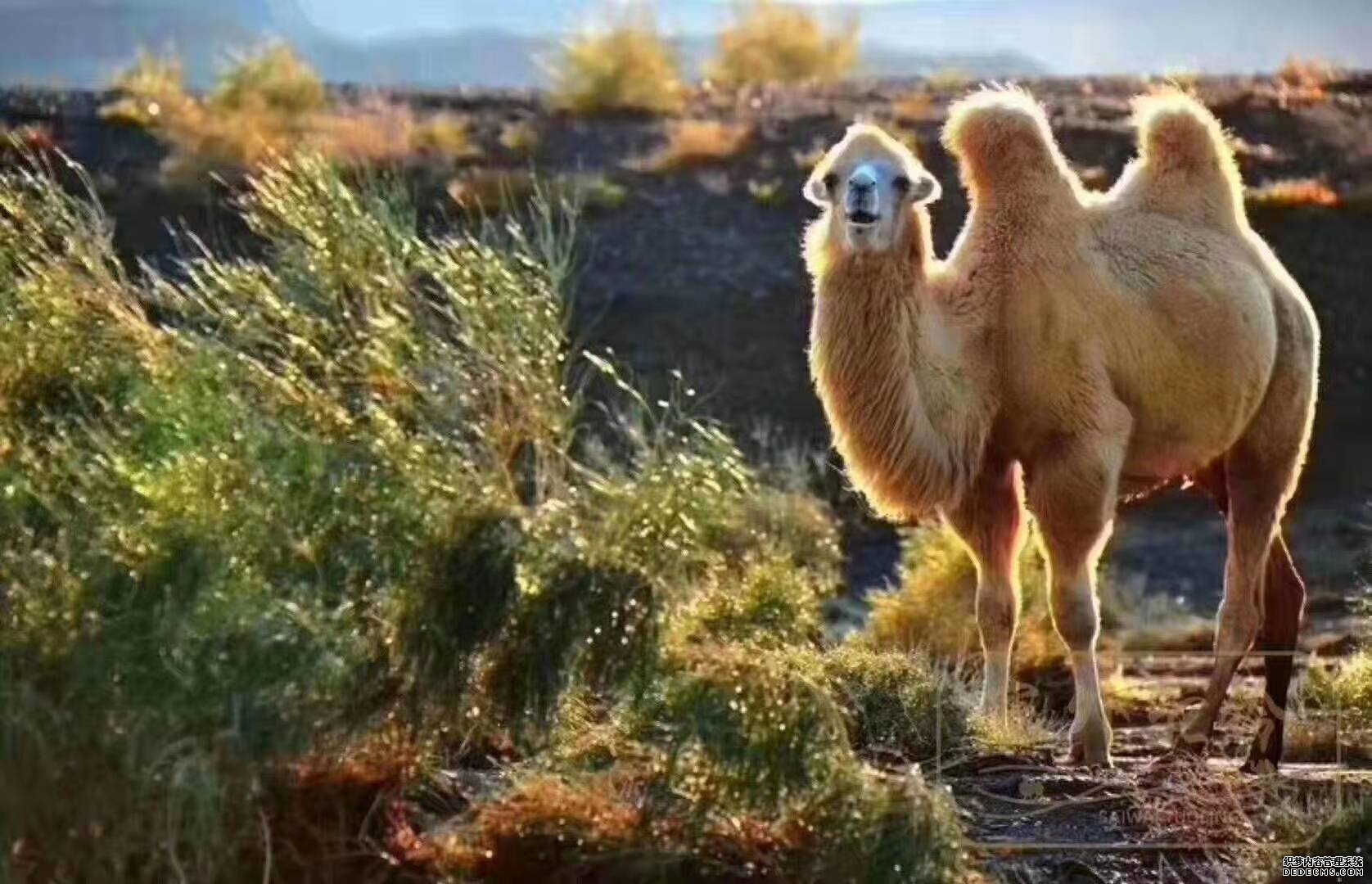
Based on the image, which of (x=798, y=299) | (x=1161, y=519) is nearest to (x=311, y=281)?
(x=1161, y=519)

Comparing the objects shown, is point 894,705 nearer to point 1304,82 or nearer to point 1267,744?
point 1267,744

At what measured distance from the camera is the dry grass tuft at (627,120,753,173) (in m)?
36.7

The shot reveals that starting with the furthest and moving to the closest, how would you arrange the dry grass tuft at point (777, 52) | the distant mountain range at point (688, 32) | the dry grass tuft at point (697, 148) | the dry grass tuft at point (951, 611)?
the distant mountain range at point (688, 32) → the dry grass tuft at point (777, 52) → the dry grass tuft at point (697, 148) → the dry grass tuft at point (951, 611)

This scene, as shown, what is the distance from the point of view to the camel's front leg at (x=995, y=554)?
37.4 ft

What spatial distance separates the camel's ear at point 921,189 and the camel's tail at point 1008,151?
63cm

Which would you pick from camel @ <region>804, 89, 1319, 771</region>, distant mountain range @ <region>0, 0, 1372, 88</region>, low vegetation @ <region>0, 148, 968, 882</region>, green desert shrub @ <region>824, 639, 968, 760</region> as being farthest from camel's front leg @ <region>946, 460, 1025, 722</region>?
distant mountain range @ <region>0, 0, 1372, 88</region>

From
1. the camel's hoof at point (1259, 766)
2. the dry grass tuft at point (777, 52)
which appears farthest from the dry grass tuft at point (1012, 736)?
the dry grass tuft at point (777, 52)

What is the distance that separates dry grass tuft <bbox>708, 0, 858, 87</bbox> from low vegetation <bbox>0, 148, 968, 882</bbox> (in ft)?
150

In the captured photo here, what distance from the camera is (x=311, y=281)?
981cm

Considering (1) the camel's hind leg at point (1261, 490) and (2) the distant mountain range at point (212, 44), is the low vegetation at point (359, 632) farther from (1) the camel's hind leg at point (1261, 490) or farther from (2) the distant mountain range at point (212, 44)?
(2) the distant mountain range at point (212, 44)

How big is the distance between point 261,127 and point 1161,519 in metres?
17.0

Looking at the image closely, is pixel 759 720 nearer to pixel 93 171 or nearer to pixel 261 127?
pixel 93 171

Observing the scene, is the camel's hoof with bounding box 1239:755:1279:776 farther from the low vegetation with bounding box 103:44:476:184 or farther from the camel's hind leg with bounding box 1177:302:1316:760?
the low vegetation with bounding box 103:44:476:184

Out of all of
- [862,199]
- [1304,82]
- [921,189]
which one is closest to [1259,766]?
[921,189]
